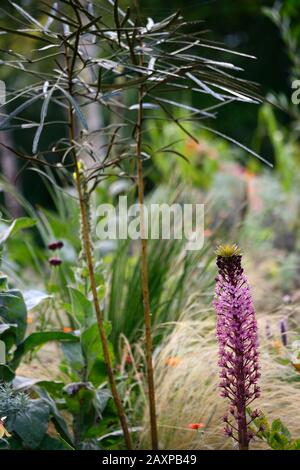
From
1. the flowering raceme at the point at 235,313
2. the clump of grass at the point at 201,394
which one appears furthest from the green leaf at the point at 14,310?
the flowering raceme at the point at 235,313

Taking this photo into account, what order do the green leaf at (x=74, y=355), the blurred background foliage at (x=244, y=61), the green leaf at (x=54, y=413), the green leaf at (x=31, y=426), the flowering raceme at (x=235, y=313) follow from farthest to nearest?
the blurred background foliage at (x=244, y=61) < the green leaf at (x=74, y=355) < the green leaf at (x=54, y=413) < the green leaf at (x=31, y=426) < the flowering raceme at (x=235, y=313)

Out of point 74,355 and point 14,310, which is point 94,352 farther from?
point 14,310

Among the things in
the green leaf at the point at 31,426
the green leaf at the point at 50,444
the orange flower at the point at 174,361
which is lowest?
the green leaf at the point at 50,444

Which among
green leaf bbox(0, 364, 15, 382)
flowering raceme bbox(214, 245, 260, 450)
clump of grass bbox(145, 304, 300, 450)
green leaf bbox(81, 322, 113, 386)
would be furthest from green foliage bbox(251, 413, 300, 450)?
green leaf bbox(0, 364, 15, 382)

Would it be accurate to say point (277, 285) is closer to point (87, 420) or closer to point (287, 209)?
point (287, 209)

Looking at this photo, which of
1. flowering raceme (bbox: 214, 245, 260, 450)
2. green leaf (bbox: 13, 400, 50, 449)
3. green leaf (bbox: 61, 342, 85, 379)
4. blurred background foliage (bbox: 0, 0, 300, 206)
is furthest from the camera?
blurred background foliage (bbox: 0, 0, 300, 206)

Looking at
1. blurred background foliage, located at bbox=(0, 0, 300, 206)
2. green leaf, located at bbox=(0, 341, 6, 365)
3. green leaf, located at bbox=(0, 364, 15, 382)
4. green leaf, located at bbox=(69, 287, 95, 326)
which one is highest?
blurred background foliage, located at bbox=(0, 0, 300, 206)

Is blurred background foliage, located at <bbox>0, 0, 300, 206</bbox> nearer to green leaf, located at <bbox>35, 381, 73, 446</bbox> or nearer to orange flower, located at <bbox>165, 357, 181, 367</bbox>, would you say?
orange flower, located at <bbox>165, 357, 181, 367</bbox>

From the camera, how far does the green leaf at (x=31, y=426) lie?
187 centimetres

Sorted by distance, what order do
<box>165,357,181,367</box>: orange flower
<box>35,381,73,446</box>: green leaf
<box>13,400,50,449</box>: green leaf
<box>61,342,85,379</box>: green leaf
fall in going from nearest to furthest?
<box>13,400,50,449</box>: green leaf, <box>35,381,73,446</box>: green leaf, <box>61,342,85,379</box>: green leaf, <box>165,357,181,367</box>: orange flower

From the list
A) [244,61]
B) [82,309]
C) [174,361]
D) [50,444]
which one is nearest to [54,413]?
[50,444]

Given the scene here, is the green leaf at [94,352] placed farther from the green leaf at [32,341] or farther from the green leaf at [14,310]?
the green leaf at [14,310]

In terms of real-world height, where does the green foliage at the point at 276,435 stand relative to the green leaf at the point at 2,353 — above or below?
below

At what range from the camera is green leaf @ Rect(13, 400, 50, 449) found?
1.87 metres
